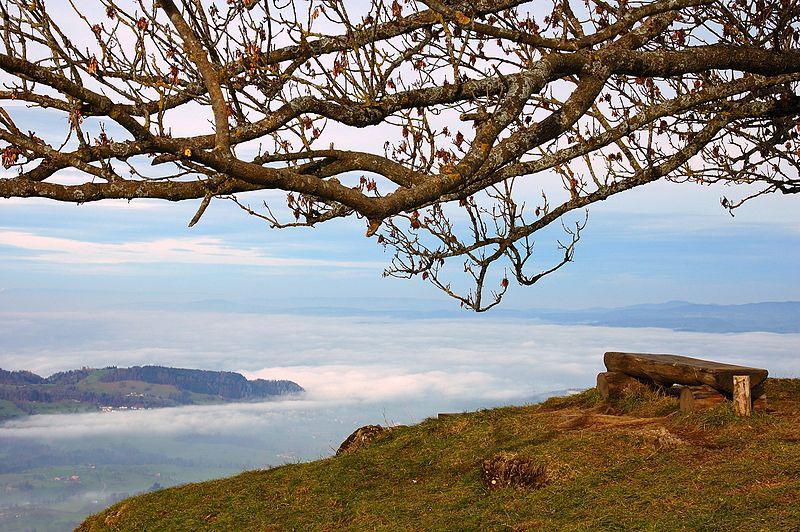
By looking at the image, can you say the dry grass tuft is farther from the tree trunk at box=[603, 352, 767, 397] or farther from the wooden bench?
the tree trunk at box=[603, 352, 767, 397]

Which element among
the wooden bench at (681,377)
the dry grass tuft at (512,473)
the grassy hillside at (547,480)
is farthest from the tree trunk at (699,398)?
the dry grass tuft at (512,473)

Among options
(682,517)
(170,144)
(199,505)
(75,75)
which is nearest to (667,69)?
(682,517)

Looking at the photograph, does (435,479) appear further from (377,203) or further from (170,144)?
(170,144)

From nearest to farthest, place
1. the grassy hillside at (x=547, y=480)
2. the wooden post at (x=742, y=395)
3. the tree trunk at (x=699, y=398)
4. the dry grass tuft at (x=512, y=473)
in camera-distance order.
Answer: the grassy hillside at (x=547, y=480) → the dry grass tuft at (x=512, y=473) → the wooden post at (x=742, y=395) → the tree trunk at (x=699, y=398)

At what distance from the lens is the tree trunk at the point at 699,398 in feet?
52.5

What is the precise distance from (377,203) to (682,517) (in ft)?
22.6

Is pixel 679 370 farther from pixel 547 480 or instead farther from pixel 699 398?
pixel 547 480

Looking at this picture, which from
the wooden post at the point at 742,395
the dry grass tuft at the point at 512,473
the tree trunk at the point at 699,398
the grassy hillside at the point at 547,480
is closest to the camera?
the grassy hillside at the point at 547,480

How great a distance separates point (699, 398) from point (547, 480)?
470cm

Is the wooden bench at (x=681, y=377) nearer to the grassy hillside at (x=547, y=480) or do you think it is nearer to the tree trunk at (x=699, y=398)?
the tree trunk at (x=699, y=398)

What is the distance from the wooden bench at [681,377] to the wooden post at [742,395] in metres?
0.31

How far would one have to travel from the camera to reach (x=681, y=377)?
16.9 meters

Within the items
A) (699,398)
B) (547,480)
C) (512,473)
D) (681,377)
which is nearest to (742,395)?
(699,398)

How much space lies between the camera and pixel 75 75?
953 centimetres
